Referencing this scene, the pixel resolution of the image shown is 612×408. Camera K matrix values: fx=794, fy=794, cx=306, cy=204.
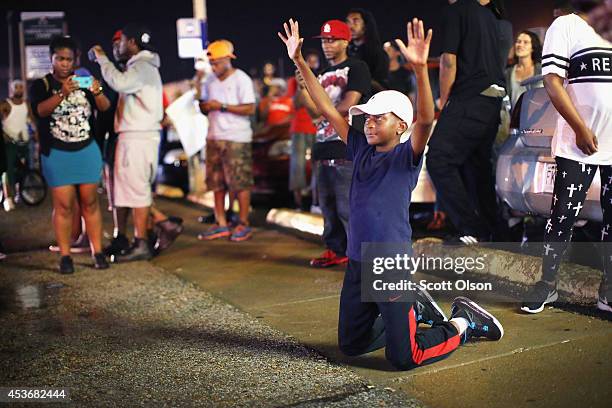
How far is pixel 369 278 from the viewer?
4.05 meters

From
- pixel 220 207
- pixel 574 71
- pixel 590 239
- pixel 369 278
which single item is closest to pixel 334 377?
pixel 369 278

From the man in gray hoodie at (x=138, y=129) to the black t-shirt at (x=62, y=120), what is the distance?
0.43 meters

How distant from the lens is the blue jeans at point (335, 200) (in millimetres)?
6359

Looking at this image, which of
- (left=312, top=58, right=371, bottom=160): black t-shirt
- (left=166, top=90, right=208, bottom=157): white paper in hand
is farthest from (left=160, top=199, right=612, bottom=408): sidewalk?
(left=166, top=90, right=208, bottom=157): white paper in hand

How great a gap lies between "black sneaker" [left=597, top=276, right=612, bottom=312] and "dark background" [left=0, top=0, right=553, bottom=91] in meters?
3.83

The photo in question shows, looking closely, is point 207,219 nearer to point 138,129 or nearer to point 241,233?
point 241,233

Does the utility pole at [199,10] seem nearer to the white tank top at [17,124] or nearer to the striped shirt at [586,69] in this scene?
the white tank top at [17,124]

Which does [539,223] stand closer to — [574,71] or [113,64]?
[574,71]

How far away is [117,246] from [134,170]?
82 centimetres

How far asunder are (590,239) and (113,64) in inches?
172

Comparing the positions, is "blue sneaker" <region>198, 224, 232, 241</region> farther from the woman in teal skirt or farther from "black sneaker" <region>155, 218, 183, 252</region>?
the woman in teal skirt

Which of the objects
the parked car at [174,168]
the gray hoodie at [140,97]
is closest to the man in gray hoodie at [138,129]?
the gray hoodie at [140,97]

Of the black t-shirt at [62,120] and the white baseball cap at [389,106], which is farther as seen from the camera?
the black t-shirt at [62,120]

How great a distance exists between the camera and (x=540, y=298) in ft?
16.5
